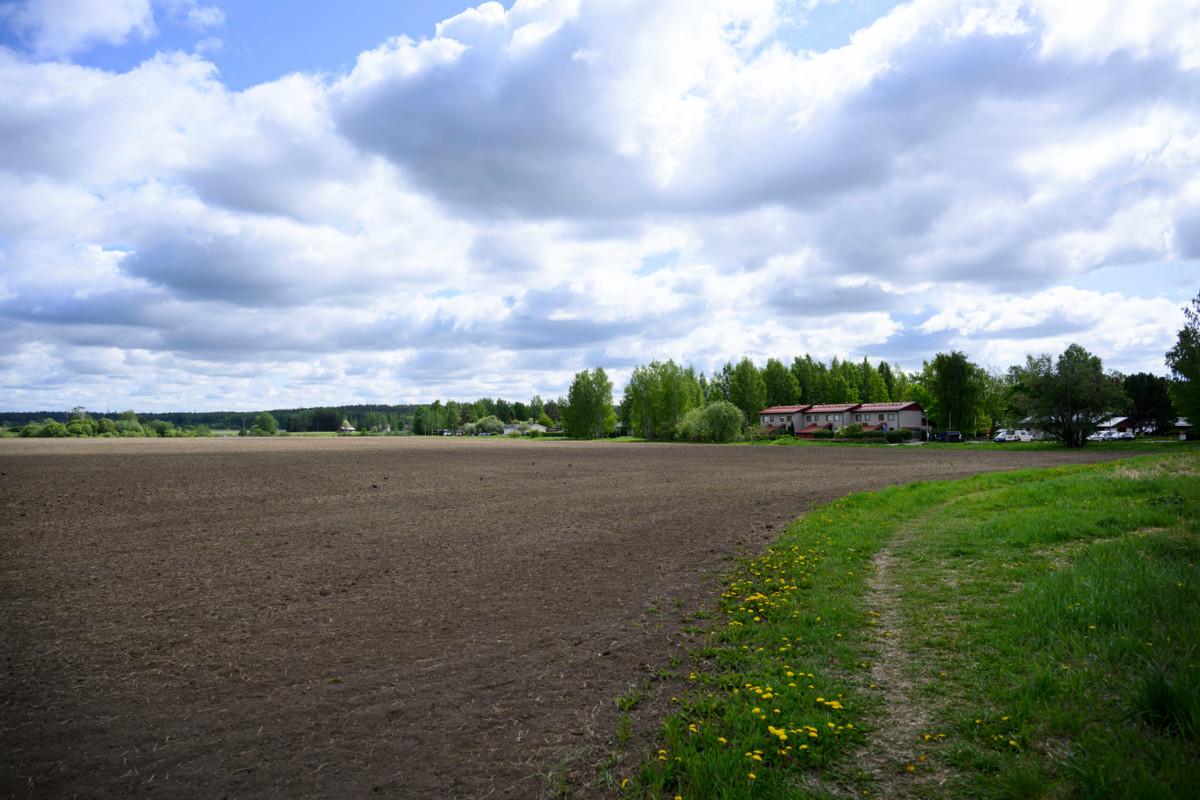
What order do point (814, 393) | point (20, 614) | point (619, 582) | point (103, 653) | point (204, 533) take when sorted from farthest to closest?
point (814, 393) < point (204, 533) < point (619, 582) < point (20, 614) < point (103, 653)

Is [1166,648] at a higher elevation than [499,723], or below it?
higher

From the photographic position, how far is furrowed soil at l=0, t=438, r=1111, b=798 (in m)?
5.85

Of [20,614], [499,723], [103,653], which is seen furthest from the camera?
[20,614]

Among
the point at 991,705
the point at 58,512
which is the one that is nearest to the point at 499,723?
the point at 991,705

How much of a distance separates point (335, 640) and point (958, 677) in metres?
8.11

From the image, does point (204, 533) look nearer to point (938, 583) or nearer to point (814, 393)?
point (938, 583)

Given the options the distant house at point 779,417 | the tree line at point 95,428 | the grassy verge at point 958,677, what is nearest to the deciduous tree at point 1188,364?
the grassy verge at point 958,677

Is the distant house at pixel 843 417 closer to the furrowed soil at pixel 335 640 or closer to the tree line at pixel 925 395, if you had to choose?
the tree line at pixel 925 395

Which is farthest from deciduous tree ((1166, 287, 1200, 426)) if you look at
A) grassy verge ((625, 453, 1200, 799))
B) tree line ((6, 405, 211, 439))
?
tree line ((6, 405, 211, 439))

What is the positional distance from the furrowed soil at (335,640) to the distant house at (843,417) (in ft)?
341

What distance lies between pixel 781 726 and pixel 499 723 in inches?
111

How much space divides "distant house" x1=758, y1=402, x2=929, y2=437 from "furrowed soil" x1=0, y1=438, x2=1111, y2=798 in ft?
341

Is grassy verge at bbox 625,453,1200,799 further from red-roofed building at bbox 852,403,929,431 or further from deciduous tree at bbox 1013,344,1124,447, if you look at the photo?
red-roofed building at bbox 852,403,929,431

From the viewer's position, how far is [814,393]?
145875 millimetres
